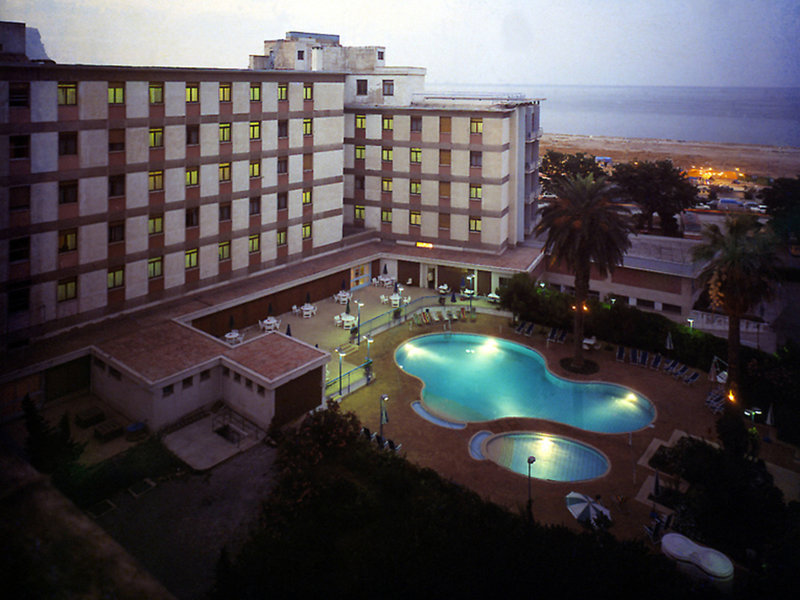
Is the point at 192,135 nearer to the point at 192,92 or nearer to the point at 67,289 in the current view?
the point at 192,92

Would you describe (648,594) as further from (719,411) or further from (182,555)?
(719,411)

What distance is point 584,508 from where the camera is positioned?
21078 millimetres

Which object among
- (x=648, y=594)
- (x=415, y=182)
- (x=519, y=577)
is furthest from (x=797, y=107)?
(x=415, y=182)

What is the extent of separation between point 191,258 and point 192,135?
7.08 m

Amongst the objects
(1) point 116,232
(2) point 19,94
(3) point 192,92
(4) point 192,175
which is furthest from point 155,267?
(2) point 19,94

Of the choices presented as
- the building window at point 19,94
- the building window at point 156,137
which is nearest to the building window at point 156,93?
the building window at point 156,137

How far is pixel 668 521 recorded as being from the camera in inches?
819

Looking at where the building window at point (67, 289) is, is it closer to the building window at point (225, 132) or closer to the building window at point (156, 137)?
the building window at point (156, 137)

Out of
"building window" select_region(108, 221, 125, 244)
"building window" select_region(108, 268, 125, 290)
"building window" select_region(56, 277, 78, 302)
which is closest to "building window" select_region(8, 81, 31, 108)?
"building window" select_region(108, 221, 125, 244)

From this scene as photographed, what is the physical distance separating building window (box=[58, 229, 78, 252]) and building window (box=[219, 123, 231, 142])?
10.5m

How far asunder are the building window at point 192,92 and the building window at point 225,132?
7.33 feet

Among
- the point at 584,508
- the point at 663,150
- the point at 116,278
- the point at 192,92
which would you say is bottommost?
the point at 584,508

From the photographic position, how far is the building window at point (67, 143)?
92.5ft

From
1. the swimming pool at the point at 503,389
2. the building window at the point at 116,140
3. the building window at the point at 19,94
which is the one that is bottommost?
the swimming pool at the point at 503,389
